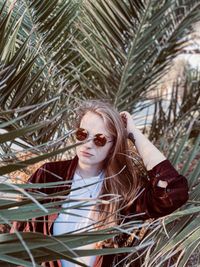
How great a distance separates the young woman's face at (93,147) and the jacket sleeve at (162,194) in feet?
0.63

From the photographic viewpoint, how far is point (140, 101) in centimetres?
392

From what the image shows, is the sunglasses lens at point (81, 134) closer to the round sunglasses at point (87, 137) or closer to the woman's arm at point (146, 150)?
the round sunglasses at point (87, 137)

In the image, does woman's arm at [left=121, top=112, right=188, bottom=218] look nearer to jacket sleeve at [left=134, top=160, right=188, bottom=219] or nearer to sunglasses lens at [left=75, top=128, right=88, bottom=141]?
jacket sleeve at [left=134, top=160, right=188, bottom=219]

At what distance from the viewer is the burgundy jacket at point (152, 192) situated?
199 centimetres

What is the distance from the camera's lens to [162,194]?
2.04 meters

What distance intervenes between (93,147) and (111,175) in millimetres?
138

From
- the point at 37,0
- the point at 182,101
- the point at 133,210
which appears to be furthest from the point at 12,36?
the point at 182,101

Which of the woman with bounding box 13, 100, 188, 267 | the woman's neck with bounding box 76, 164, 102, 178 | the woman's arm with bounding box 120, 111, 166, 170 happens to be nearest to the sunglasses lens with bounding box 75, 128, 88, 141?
the woman with bounding box 13, 100, 188, 267

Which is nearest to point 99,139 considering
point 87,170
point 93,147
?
point 93,147

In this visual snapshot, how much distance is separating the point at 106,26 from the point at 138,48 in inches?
9.6

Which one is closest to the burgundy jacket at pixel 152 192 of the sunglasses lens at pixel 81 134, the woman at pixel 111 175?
the woman at pixel 111 175

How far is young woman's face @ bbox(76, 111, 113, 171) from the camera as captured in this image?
80.8 inches

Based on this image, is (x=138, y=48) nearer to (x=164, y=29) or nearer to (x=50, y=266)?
(x=164, y=29)

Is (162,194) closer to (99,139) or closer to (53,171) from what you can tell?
(99,139)
